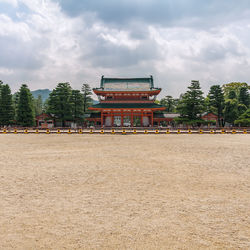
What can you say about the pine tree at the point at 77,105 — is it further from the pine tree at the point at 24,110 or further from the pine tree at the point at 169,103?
the pine tree at the point at 169,103

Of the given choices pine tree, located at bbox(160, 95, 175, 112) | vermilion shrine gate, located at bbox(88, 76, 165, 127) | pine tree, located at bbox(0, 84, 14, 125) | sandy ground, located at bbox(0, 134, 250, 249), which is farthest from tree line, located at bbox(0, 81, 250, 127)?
sandy ground, located at bbox(0, 134, 250, 249)

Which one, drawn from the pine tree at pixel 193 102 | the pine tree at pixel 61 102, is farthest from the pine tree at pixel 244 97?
the pine tree at pixel 61 102

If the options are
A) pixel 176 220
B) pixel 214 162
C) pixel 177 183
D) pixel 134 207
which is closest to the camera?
pixel 176 220

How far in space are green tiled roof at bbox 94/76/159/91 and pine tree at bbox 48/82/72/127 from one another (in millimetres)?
7970

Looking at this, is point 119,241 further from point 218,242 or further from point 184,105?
point 184,105

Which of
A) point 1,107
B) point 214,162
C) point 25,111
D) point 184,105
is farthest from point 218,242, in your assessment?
point 1,107

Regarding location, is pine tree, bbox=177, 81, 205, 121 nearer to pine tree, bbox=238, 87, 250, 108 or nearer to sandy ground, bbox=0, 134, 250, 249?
pine tree, bbox=238, 87, 250, 108

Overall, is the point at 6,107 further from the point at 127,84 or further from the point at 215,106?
the point at 215,106

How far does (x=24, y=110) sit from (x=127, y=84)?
2305cm

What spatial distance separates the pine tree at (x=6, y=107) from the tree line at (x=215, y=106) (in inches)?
1352

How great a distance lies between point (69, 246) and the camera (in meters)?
3.21

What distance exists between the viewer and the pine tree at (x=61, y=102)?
4453cm

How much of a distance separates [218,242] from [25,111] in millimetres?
46068

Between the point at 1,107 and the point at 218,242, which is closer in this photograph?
the point at 218,242
